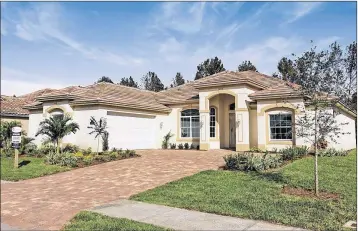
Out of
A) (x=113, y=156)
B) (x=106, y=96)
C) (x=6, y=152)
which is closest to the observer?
(x=6, y=152)

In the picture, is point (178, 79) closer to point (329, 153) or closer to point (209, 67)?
point (209, 67)

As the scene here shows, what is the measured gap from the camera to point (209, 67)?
1864 inches

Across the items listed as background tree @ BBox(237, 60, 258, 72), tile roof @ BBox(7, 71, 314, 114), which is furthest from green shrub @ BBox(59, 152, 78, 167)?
background tree @ BBox(237, 60, 258, 72)

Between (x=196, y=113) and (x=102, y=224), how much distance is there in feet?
58.1

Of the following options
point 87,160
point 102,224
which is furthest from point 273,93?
point 102,224

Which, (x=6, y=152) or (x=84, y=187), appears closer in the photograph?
(x=6, y=152)

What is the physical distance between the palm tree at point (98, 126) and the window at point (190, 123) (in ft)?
21.1

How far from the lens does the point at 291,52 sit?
33.0 feet

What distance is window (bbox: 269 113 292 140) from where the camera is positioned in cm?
1923

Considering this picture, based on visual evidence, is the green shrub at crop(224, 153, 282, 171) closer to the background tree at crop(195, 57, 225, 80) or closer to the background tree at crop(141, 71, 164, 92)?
the background tree at crop(195, 57, 225, 80)

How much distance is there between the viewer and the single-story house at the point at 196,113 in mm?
19719

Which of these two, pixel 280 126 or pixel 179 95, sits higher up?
pixel 179 95

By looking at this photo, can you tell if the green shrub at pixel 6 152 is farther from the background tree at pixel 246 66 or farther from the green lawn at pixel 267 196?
the background tree at pixel 246 66

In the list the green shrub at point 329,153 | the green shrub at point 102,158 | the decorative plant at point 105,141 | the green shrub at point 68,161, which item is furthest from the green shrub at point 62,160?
the green shrub at point 329,153
